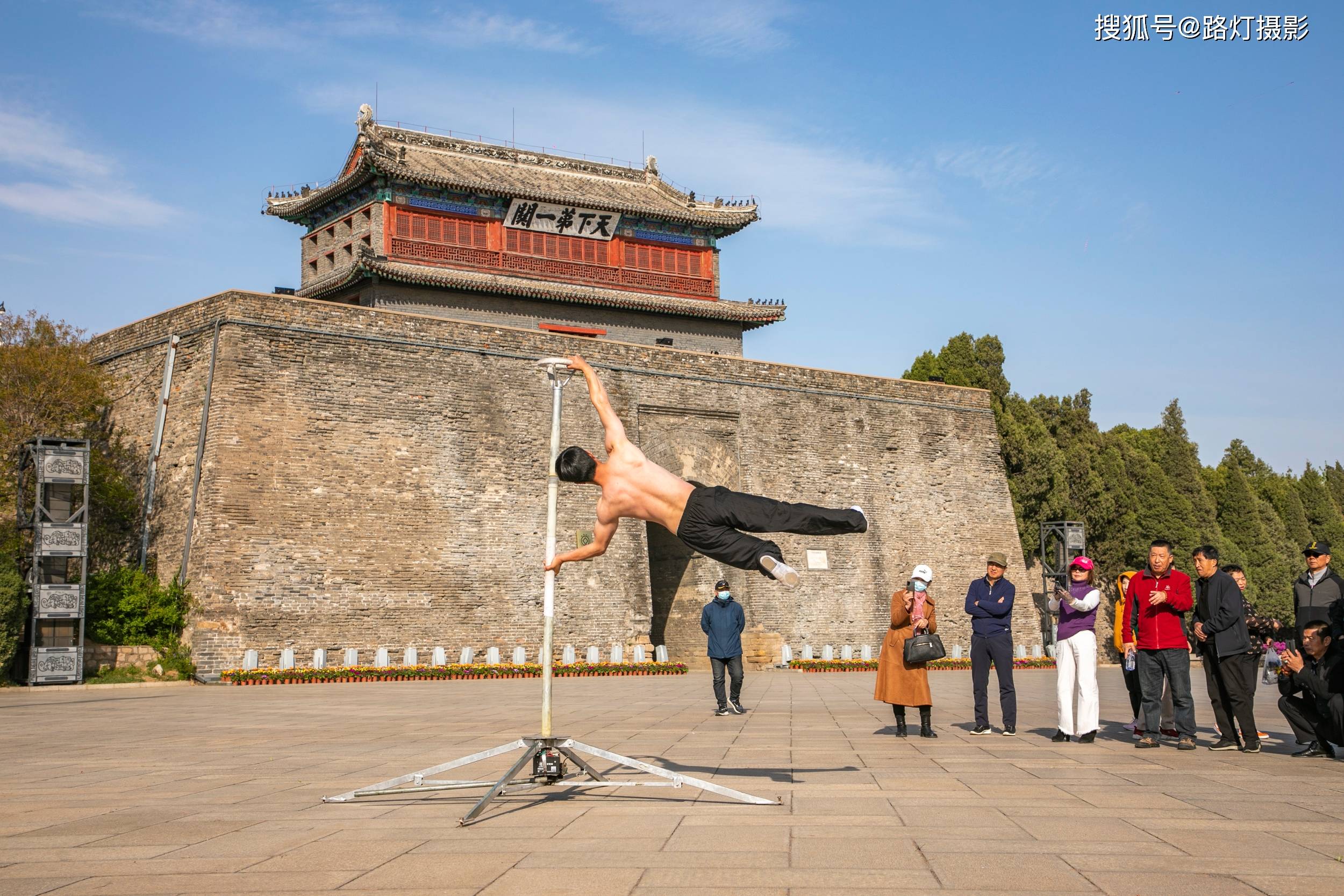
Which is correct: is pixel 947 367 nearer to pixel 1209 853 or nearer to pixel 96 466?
pixel 96 466

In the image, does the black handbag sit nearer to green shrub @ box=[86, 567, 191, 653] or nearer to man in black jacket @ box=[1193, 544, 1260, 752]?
man in black jacket @ box=[1193, 544, 1260, 752]

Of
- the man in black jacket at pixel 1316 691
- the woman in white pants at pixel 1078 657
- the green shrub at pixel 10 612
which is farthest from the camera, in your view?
the green shrub at pixel 10 612

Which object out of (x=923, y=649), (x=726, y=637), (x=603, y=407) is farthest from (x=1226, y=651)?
(x=603, y=407)

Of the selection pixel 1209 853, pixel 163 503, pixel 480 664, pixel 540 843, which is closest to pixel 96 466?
pixel 163 503

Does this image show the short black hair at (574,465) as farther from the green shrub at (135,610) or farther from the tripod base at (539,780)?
the green shrub at (135,610)

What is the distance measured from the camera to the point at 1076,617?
10.5 m

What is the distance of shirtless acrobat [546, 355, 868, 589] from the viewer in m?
6.30

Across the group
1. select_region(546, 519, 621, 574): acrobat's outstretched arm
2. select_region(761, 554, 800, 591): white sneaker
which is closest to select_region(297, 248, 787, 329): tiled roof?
select_region(546, 519, 621, 574): acrobat's outstretched arm

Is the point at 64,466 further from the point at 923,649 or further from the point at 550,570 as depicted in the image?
the point at 550,570

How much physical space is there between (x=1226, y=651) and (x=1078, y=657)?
1.15m

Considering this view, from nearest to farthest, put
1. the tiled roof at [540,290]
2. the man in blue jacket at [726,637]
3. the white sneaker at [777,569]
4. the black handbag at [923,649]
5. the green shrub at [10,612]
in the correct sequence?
the white sneaker at [777,569] → the black handbag at [923,649] → the man in blue jacket at [726,637] → the green shrub at [10,612] → the tiled roof at [540,290]

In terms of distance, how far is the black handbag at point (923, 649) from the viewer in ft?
33.4

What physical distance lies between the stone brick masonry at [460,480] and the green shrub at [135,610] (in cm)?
32

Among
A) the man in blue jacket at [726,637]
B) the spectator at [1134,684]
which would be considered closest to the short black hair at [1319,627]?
the spectator at [1134,684]
